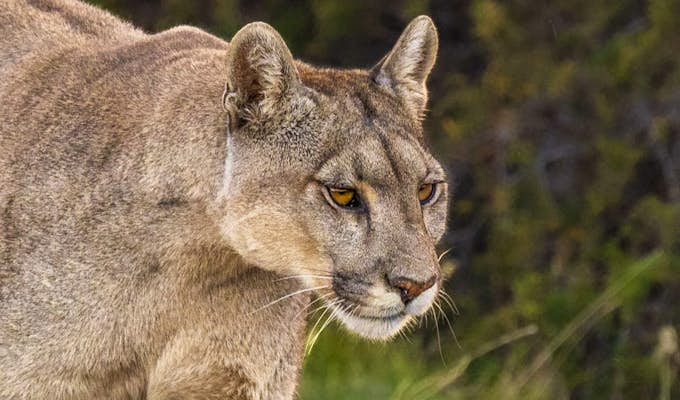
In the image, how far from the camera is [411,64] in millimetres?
6273

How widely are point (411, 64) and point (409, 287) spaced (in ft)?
3.75

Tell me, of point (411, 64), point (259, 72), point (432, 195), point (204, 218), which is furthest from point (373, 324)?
point (411, 64)

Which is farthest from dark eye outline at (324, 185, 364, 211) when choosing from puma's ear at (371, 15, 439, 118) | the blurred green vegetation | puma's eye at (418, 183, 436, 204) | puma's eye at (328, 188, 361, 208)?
the blurred green vegetation

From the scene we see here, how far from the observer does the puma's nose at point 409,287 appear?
17.9 ft

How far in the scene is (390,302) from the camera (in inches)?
217

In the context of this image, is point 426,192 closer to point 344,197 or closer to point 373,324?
point 344,197

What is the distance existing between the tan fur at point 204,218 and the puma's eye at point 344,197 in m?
0.03

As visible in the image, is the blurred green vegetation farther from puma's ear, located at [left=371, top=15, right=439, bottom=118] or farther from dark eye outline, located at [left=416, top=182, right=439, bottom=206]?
dark eye outline, located at [left=416, top=182, right=439, bottom=206]

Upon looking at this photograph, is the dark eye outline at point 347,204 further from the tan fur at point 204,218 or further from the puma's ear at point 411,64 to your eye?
the puma's ear at point 411,64

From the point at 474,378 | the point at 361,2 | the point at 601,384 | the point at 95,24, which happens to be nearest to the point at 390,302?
the point at 95,24

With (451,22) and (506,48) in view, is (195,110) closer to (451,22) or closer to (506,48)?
(506,48)

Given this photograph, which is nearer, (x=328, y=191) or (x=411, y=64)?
(x=328, y=191)

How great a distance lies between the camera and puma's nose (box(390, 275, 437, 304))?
5.47 metres

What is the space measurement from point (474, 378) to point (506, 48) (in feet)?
11.0
